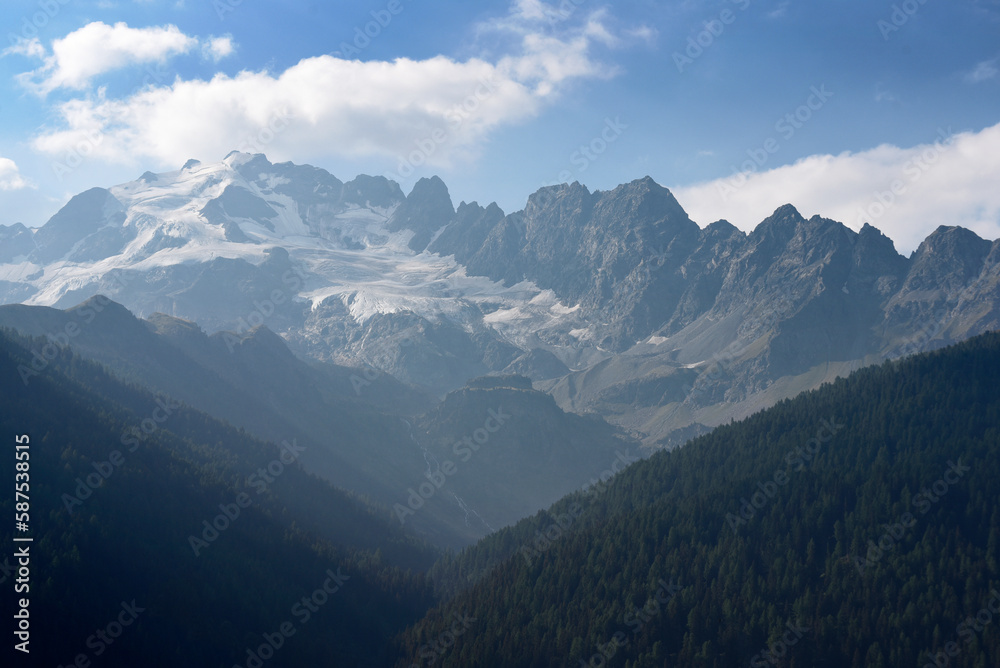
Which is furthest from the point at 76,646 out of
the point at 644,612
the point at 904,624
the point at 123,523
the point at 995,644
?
the point at 995,644

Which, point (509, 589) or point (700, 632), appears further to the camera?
point (509, 589)

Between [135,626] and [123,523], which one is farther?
[123,523]

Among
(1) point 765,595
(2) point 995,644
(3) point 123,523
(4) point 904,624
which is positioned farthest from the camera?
(3) point 123,523

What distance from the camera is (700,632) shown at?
160 meters

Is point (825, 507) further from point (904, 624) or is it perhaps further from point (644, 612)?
point (644, 612)

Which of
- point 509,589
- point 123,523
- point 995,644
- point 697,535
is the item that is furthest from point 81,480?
point 995,644

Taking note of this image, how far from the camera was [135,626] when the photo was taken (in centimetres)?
15500

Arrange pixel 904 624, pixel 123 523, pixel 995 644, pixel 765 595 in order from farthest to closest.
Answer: pixel 123 523 < pixel 765 595 < pixel 904 624 < pixel 995 644

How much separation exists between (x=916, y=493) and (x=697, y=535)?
52827 millimetres

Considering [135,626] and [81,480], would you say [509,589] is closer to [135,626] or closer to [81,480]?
[135,626]

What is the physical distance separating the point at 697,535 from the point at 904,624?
51.6 metres

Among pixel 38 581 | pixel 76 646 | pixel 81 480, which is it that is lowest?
pixel 76 646

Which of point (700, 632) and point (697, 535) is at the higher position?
point (697, 535)

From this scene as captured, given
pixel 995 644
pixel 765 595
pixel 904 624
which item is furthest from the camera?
pixel 765 595
